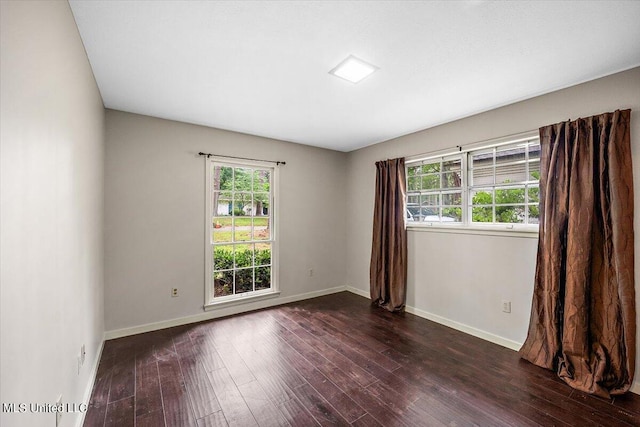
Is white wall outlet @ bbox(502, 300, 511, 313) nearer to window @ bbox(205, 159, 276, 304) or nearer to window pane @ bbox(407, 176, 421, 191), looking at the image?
window pane @ bbox(407, 176, 421, 191)

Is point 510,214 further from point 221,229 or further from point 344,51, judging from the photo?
point 221,229

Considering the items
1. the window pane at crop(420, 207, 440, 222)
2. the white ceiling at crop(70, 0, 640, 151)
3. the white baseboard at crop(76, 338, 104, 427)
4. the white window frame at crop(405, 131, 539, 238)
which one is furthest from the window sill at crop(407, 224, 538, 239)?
the white baseboard at crop(76, 338, 104, 427)

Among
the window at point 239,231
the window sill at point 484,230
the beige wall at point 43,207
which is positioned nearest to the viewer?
the beige wall at point 43,207

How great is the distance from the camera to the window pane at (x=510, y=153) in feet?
9.52

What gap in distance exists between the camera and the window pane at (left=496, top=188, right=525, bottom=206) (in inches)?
114

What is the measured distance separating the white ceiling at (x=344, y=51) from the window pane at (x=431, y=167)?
78 centimetres

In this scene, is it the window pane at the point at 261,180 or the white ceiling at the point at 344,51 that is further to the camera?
the window pane at the point at 261,180

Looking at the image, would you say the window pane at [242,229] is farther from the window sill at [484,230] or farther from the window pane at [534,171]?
the window pane at [534,171]

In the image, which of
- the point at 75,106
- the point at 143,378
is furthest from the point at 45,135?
the point at 143,378

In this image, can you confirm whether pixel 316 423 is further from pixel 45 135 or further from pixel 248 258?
pixel 248 258

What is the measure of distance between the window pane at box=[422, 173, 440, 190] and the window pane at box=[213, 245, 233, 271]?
2796 mm

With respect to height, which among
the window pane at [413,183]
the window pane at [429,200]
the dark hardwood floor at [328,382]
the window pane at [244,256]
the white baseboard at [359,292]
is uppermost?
the window pane at [413,183]

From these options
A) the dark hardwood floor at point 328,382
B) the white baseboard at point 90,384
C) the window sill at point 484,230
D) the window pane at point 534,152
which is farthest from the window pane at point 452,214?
the white baseboard at point 90,384

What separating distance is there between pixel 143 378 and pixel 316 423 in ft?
4.96
